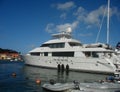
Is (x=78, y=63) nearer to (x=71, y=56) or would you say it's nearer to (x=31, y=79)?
(x=71, y=56)

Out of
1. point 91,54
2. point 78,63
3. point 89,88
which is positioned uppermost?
point 91,54

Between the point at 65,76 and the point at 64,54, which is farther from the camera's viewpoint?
the point at 64,54

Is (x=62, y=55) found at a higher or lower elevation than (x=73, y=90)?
higher

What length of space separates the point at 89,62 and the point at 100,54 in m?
2.22

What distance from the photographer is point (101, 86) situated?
54.8ft

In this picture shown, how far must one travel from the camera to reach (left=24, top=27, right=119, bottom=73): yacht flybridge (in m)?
30.4

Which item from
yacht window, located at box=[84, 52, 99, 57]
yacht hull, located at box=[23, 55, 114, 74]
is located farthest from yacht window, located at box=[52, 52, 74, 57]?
yacht window, located at box=[84, 52, 99, 57]

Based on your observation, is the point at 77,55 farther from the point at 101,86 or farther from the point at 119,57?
the point at 101,86

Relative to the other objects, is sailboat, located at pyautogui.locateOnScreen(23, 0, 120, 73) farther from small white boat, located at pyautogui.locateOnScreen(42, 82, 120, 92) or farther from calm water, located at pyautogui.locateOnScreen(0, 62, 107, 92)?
small white boat, located at pyautogui.locateOnScreen(42, 82, 120, 92)

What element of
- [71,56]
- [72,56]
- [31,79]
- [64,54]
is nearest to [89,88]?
[31,79]


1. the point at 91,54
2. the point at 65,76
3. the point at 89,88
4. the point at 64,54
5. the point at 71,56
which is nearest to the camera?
the point at 89,88

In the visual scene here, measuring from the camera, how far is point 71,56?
34500 mm

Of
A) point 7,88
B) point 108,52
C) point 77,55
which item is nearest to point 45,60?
point 77,55

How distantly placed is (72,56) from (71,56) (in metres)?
0.23
